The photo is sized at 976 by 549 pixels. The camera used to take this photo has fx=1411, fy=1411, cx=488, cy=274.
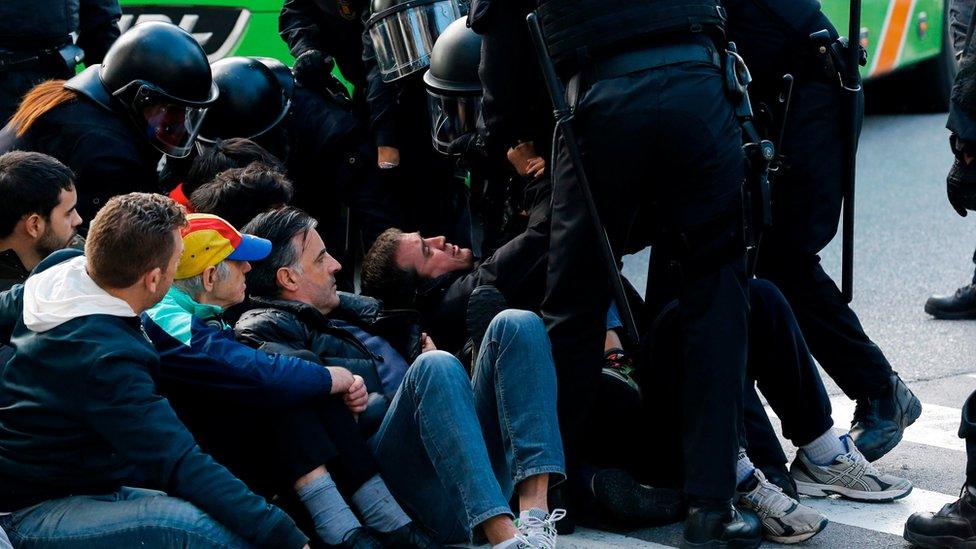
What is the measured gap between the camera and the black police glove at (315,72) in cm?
553

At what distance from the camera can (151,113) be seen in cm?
453

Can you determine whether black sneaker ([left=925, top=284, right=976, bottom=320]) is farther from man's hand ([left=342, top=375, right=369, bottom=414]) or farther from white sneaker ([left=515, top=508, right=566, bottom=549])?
man's hand ([left=342, top=375, right=369, bottom=414])

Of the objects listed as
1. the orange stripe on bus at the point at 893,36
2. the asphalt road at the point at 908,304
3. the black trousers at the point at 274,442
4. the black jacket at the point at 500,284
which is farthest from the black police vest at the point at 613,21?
the orange stripe on bus at the point at 893,36

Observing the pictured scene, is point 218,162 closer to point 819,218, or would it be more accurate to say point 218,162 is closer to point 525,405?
point 525,405

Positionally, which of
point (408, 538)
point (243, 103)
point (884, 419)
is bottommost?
point (884, 419)

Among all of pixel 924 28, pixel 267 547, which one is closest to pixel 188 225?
pixel 267 547

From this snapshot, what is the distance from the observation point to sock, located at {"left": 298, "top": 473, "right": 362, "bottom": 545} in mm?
3348

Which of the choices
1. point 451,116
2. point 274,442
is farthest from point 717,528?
point 451,116

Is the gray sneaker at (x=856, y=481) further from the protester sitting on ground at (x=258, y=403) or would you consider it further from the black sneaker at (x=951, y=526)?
the protester sitting on ground at (x=258, y=403)

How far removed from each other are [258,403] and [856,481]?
1.78 metres

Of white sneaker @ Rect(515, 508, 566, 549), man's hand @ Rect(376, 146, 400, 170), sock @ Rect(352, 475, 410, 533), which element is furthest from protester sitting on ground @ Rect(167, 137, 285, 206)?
white sneaker @ Rect(515, 508, 566, 549)

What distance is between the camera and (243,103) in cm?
499

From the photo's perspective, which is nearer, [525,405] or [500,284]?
[525,405]

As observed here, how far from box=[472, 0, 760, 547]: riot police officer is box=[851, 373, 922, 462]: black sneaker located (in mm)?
811
